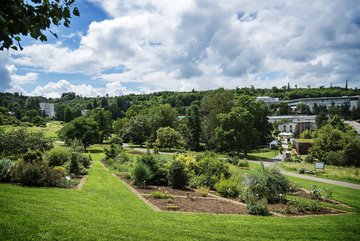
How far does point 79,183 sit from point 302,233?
12611mm

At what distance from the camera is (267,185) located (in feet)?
52.6

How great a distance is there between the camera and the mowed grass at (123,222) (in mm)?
7215

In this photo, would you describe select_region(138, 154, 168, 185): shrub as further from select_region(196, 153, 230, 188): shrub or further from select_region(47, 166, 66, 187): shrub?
select_region(47, 166, 66, 187): shrub

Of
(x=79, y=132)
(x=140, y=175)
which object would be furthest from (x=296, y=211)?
(x=79, y=132)

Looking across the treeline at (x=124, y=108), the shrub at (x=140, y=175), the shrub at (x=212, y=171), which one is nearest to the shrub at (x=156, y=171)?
the shrub at (x=140, y=175)

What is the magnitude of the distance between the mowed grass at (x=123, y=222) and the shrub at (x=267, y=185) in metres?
3.30

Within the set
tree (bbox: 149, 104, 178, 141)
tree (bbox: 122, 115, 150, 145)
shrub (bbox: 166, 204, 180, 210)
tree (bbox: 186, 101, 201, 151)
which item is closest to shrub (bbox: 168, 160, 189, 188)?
shrub (bbox: 166, 204, 180, 210)

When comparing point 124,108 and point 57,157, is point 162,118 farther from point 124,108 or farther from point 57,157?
point 124,108

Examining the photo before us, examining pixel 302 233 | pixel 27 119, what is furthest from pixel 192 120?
pixel 27 119

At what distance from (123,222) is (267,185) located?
31.5ft

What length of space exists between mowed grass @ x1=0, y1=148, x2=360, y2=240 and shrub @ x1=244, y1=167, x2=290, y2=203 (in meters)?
3.30

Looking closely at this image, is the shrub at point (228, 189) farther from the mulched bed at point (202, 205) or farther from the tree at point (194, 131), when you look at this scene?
the tree at point (194, 131)

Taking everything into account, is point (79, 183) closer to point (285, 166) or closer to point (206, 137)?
point (285, 166)

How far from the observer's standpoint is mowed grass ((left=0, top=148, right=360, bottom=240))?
721cm
